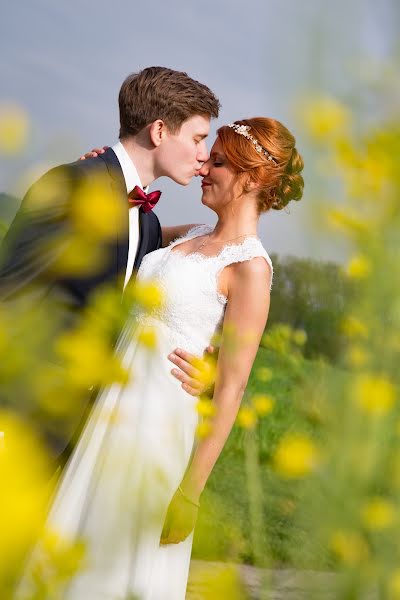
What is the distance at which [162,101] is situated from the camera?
2.93 m

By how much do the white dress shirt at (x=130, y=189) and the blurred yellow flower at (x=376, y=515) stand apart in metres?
2.08

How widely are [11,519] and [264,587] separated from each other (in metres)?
0.28

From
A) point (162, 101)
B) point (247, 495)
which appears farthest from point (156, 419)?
point (247, 495)

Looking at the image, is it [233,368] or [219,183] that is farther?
[219,183]

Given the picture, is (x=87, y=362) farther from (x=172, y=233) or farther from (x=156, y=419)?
(x=172, y=233)

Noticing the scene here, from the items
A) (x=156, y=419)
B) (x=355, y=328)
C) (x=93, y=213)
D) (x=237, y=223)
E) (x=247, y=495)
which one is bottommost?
(x=247, y=495)

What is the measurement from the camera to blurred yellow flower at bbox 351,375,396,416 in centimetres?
63

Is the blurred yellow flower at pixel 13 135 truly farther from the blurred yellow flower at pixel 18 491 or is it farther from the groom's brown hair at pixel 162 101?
the groom's brown hair at pixel 162 101

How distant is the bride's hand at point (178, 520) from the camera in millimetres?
2201

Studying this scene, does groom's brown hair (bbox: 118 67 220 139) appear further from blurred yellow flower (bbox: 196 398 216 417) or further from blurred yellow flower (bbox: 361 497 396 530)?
blurred yellow flower (bbox: 361 497 396 530)

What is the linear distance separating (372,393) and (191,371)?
5.87 ft

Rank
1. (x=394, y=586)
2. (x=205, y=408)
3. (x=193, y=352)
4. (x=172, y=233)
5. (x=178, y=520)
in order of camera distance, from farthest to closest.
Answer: (x=172, y=233) → (x=193, y=352) → (x=178, y=520) → (x=205, y=408) → (x=394, y=586)

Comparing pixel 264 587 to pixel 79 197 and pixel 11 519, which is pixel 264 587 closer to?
pixel 11 519

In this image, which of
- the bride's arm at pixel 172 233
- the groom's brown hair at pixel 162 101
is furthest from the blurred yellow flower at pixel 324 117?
the bride's arm at pixel 172 233
